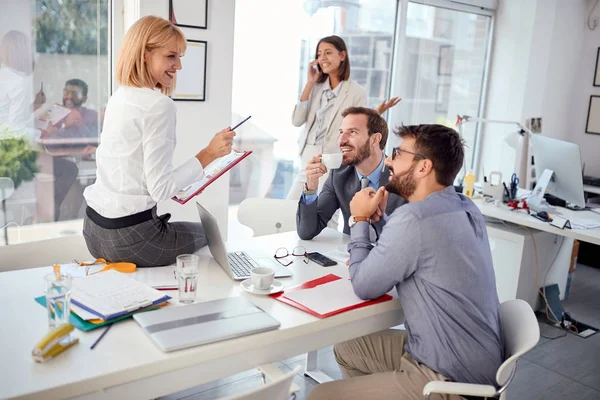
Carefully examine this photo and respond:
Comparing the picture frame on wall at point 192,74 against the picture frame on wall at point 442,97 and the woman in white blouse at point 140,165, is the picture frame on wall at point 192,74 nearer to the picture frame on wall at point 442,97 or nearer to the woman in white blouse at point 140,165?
the woman in white blouse at point 140,165

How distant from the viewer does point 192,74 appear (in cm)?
378

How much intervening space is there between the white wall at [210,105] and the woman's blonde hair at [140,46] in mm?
1625

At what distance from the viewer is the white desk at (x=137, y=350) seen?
1360mm

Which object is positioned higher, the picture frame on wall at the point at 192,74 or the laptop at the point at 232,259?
the picture frame on wall at the point at 192,74

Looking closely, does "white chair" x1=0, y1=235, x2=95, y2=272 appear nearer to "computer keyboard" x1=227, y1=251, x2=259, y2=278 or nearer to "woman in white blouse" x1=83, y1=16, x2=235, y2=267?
"woman in white blouse" x1=83, y1=16, x2=235, y2=267

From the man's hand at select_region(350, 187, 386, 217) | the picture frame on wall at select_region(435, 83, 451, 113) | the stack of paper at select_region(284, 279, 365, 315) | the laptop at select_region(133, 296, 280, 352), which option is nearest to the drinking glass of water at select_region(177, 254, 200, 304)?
the laptop at select_region(133, 296, 280, 352)

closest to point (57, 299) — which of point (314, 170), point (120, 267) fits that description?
point (120, 267)

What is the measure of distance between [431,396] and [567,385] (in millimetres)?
1598

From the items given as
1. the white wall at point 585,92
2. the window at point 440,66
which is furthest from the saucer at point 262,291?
the white wall at point 585,92

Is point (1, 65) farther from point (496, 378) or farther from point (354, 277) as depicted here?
point (496, 378)

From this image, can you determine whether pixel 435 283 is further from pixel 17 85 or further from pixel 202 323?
pixel 17 85

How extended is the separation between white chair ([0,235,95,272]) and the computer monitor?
2.65 metres

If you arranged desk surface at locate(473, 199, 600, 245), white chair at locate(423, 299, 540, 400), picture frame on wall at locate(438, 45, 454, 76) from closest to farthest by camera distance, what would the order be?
white chair at locate(423, 299, 540, 400)
desk surface at locate(473, 199, 600, 245)
picture frame on wall at locate(438, 45, 454, 76)

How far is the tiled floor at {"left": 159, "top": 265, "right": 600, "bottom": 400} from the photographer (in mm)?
2781
